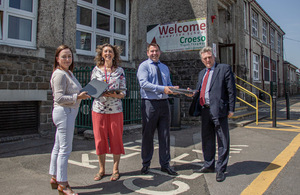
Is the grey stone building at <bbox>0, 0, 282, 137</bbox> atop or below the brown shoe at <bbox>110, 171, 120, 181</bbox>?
atop

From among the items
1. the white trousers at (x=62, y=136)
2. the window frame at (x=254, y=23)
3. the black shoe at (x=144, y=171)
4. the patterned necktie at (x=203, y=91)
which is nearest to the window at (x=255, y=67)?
the window frame at (x=254, y=23)

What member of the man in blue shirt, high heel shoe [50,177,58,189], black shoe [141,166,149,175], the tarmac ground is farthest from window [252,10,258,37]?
high heel shoe [50,177,58,189]

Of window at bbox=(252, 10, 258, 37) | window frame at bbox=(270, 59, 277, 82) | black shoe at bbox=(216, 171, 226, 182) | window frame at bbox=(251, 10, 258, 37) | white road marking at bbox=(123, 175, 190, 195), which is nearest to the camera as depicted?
white road marking at bbox=(123, 175, 190, 195)

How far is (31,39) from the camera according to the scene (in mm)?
6602

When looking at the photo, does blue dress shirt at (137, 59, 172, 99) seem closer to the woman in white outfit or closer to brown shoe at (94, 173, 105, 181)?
the woman in white outfit

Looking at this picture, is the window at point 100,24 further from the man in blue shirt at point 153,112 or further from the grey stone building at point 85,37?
the man in blue shirt at point 153,112

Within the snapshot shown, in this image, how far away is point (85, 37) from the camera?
823cm

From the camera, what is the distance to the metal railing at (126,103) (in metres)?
6.80

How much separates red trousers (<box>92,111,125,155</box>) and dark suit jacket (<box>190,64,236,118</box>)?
1.42 meters

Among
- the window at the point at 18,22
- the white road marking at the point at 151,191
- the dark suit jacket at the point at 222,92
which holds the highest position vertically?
the window at the point at 18,22

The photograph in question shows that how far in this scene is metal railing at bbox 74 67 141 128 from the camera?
6.80 meters

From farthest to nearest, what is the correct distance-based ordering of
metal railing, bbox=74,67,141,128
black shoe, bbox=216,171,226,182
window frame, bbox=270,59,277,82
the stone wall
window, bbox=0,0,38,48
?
window frame, bbox=270,59,277,82 < metal railing, bbox=74,67,141,128 < window, bbox=0,0,38,48 < the stone wall < black shoe, bbox=216,171,226,182

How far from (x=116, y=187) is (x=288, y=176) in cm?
248

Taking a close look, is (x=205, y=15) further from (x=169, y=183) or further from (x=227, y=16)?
(x=169, y=183)
